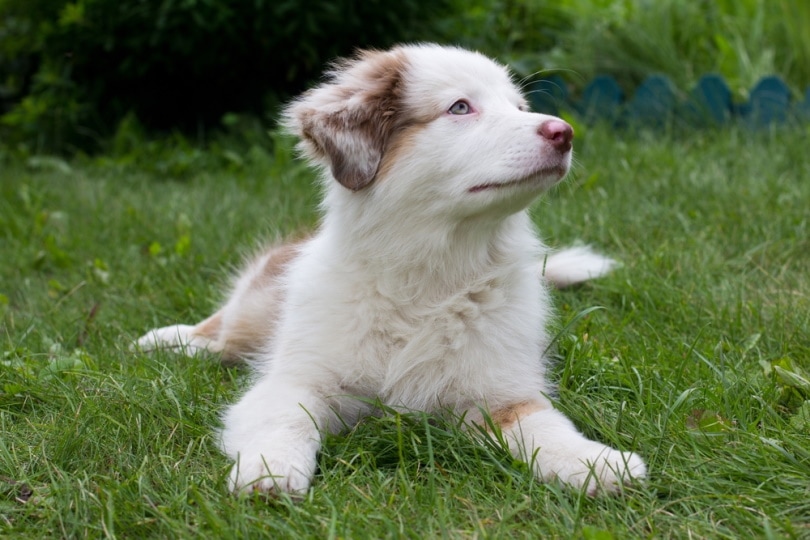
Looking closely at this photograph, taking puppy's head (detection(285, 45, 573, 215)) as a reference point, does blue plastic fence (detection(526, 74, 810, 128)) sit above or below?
below

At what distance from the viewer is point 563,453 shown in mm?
2518

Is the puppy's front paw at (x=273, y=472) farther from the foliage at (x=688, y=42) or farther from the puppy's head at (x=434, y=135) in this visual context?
the foliage at (x=688, y=42)

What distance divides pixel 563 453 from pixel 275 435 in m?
0.80

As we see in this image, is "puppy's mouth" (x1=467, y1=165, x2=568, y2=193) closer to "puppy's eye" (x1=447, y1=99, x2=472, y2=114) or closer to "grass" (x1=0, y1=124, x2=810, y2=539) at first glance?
"puppy's eye" (x1=447, y1=99, x2=472, y2=114)

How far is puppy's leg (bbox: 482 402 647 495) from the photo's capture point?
2400 millimetres

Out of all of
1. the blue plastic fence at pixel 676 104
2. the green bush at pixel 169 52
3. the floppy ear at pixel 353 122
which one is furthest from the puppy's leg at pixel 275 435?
the green bush at pixel 169 52

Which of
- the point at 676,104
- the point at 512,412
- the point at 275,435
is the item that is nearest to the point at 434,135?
the point at 512,412

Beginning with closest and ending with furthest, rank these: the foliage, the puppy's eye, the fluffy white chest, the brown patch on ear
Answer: the brown patch on ear
the fluffy white chest
the puppy's eye
the foliage

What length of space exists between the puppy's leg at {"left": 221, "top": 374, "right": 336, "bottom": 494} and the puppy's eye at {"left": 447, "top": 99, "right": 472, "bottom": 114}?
0.99 m

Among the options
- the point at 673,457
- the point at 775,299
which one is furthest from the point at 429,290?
the point at 775,299

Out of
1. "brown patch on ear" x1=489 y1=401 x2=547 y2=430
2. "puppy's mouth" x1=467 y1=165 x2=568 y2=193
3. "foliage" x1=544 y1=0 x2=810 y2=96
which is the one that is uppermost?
"puppy's mouth" x1=467 y1=165 x2=568 y2=193

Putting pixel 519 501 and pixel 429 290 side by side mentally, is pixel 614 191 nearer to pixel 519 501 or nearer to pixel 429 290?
pixel 429 290

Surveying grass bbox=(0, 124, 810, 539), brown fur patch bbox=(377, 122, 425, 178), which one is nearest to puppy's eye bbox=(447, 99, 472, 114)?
brown fur patch bbox=(377, 122, 425, 178)

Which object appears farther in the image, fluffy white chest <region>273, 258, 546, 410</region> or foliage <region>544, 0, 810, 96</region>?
foliage <region>544, 0, 810, 96</region>
